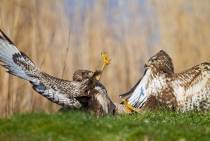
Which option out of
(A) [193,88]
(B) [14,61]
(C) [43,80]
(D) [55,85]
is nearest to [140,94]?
(A) [193,88]

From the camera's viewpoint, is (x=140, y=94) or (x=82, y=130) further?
(x=140, y=94)

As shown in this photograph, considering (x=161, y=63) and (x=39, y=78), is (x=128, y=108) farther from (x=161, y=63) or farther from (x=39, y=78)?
(x=39, y=78)

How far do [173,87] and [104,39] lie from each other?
150 inches

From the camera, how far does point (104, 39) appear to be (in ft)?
39.1

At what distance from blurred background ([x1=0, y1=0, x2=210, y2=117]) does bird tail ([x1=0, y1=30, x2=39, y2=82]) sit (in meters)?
1.79

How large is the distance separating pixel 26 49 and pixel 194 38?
4.76 meters

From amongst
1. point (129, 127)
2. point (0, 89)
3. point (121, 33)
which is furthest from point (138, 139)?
point (121, 33)

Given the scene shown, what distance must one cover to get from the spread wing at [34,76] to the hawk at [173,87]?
1530 mm

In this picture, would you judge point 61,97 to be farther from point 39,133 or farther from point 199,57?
point 199,57

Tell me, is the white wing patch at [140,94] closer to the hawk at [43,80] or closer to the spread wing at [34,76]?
the hawk at [43,80]

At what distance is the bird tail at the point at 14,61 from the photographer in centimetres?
758

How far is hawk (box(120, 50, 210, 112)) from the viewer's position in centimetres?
826

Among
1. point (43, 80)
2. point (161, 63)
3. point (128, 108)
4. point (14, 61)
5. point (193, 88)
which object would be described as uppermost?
point (161, 63)

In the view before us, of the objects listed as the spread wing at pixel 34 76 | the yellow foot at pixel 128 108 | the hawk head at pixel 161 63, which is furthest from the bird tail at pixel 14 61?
the hawk head at pixel 161 63
